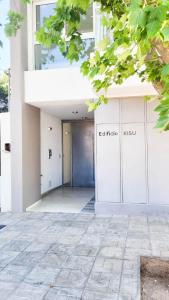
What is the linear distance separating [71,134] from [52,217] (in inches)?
202

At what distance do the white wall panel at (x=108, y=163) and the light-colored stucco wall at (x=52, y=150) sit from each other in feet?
8.15

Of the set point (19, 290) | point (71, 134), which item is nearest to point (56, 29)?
point (19, 290)

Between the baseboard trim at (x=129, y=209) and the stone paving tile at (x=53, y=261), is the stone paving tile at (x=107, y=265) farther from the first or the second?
the baseboard trim at (x=129, y=209)

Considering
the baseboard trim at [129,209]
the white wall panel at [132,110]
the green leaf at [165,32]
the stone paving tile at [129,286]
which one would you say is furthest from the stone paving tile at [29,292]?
the white wall panel at [132,110]

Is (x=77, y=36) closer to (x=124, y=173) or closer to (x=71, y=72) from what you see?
(x=71, y=72)

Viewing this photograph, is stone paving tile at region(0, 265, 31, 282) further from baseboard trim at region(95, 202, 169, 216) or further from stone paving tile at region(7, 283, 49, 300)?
baseboard trim at region(95, 202, 169, 216)

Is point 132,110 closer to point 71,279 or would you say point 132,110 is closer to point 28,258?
point 28,258

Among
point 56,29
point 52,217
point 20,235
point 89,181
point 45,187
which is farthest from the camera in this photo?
point 89,181

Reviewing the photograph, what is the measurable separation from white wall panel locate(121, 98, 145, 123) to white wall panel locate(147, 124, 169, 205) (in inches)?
14.0

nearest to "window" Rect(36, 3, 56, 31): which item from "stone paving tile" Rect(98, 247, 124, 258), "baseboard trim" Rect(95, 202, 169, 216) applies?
"baseboard trim" Rect(95, 202, 169, 216)

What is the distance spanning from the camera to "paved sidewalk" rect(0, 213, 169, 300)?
10.8 ft

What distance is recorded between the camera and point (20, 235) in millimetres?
5281

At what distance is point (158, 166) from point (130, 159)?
2.37 feet

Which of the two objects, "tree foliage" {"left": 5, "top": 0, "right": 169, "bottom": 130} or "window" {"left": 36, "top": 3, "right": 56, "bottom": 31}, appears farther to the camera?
"window" {"left": 36, "top": 3, "right": 56, "bottom": 31}
